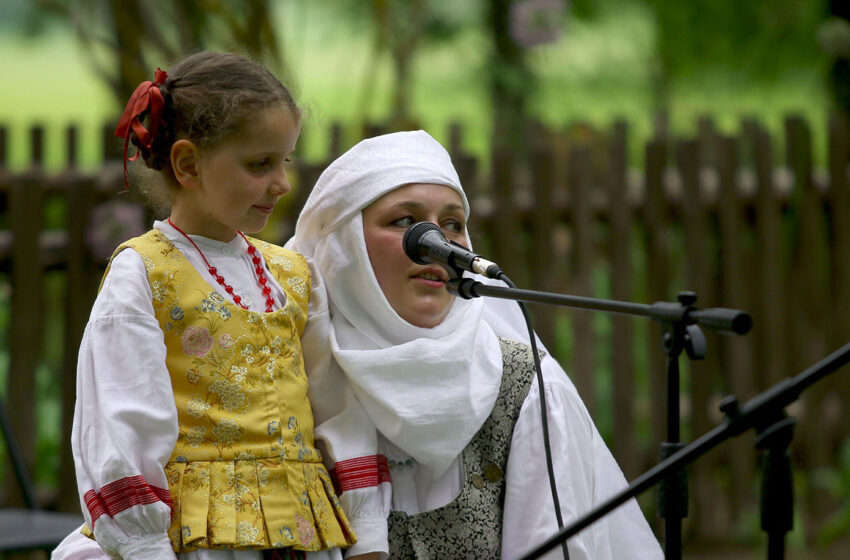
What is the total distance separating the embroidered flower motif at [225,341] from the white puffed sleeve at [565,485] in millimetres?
703

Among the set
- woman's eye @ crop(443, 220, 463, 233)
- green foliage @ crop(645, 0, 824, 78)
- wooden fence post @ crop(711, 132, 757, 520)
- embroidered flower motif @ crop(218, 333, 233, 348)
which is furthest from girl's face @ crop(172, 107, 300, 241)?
green foliage @ crop(645, 0, 824, 78)

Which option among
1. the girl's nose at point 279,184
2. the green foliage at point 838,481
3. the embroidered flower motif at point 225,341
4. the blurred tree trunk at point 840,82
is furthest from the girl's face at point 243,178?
the blurred tree trunk at point 840,82

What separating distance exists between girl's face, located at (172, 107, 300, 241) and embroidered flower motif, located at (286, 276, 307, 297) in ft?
0.58

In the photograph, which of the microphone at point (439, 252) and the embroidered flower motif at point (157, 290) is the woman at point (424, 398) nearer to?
the microphone at point (439, 252)

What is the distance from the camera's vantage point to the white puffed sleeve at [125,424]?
68.6 inches

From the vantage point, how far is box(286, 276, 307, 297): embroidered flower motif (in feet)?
7.10

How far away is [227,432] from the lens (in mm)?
1885

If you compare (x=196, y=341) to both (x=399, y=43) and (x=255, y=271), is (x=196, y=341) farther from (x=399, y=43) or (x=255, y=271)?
(x=399, y=43)

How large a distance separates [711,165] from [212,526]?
13.2 feet

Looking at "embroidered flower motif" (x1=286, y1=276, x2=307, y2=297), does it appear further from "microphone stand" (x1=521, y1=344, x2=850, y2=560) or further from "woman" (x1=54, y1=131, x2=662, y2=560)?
"microphone stand" (x1=521, y1=344, x2=850, y2=560)

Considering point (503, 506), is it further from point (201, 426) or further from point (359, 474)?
point (201, 426)

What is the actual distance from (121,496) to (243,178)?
24.0 inches

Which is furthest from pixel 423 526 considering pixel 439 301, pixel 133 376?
pixel 133 376

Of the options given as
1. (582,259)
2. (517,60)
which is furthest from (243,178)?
(517,60)
